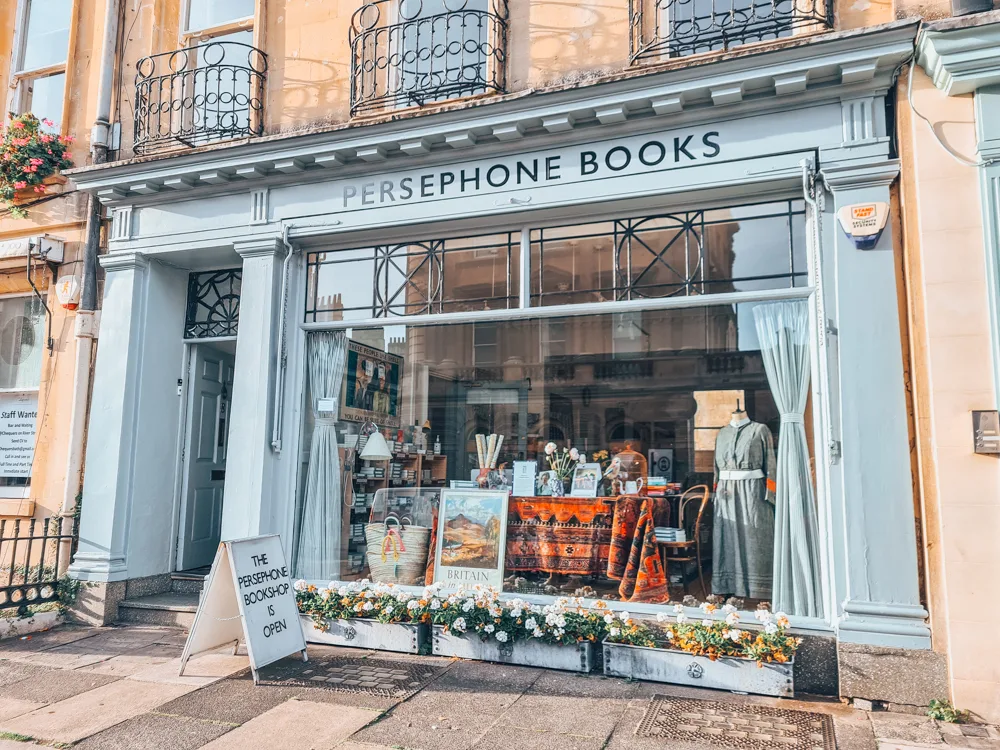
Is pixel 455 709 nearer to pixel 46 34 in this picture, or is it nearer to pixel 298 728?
pixel 298 728

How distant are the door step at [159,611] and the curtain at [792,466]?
525cm

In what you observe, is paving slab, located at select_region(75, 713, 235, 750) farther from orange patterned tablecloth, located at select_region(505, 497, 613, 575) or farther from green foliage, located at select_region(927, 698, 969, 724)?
green foliage, located at select_region(927, 698, 969, 724)

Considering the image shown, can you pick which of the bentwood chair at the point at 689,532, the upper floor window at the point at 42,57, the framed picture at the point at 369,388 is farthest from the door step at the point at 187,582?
the upper floor window at the point at 42,57

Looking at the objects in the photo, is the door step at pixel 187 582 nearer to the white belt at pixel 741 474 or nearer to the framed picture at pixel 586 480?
the framed picture at pixel 586 480

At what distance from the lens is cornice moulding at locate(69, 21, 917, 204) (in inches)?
210

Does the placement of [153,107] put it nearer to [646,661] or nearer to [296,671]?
[296,671]

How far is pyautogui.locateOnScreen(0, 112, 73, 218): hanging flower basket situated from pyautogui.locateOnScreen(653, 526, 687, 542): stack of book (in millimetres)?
7360

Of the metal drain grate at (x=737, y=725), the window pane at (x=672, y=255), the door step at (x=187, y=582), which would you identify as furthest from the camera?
the door step at (x=187, y=582)

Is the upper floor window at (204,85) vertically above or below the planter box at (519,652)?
above

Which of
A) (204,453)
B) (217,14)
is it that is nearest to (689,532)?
A: (204,453)

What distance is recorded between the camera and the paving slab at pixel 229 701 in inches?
189

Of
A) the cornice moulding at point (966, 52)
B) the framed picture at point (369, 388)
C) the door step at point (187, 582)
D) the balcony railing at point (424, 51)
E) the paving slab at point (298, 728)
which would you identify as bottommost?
the paving slab at point (298, 728)

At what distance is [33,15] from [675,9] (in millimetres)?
7823

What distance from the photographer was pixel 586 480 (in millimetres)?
6699
